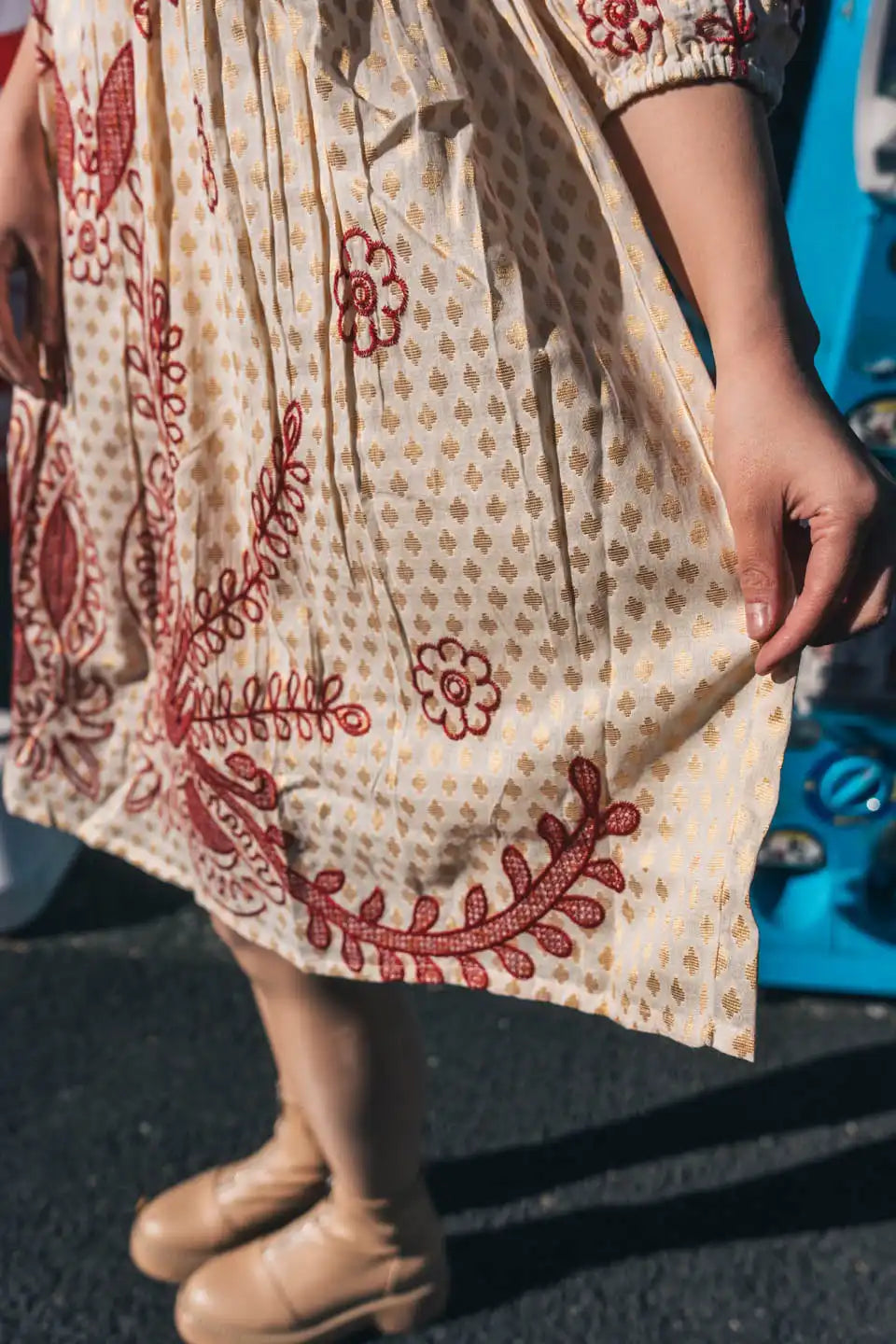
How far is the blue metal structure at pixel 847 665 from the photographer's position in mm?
1010

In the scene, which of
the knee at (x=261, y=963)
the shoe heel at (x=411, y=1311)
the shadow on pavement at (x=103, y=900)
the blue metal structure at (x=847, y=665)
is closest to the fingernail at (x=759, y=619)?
the knee at (x=261, y=963)

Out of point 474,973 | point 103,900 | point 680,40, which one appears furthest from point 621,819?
point 103,900

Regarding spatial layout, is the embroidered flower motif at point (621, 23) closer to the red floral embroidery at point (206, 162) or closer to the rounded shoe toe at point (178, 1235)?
the red floral embroidery at point (206, 162)

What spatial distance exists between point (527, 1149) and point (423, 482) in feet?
2.51

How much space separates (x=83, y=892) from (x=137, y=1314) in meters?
0.61

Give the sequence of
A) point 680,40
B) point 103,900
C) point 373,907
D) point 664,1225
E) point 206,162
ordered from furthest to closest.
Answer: point 103,900, point 664,1225, point 373,907, point 206,162, point 680,40

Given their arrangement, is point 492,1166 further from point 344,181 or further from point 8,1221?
point 344,181

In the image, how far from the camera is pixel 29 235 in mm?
764

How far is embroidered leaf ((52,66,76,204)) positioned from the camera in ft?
2.40

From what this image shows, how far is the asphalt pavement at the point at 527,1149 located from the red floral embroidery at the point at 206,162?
2.77 feet

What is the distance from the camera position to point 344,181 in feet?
1.96

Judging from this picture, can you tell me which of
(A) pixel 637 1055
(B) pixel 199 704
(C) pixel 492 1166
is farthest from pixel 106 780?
(A) pixel 637 1055

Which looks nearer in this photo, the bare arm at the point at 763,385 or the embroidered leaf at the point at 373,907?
the bare arm at the point at 763,385

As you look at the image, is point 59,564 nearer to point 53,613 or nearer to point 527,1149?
point 53,613
